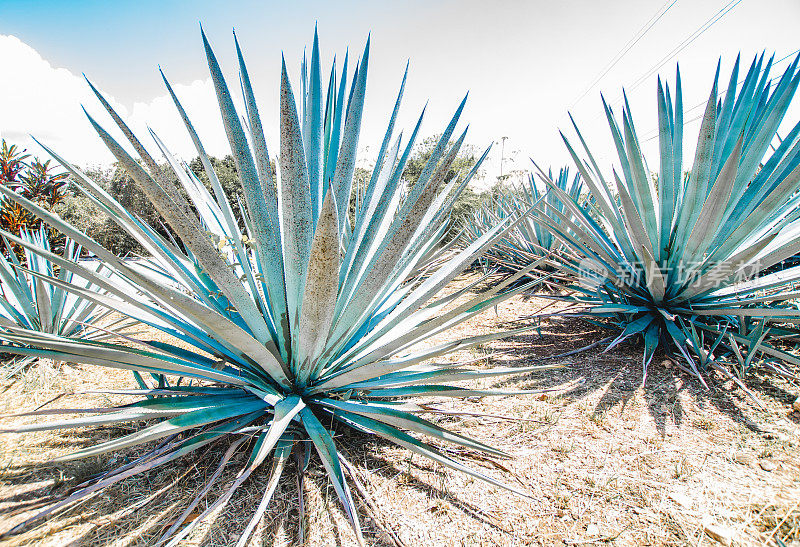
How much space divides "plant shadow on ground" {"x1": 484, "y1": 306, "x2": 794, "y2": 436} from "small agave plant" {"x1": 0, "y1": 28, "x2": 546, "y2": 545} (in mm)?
724

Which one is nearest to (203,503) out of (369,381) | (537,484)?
(369,381)

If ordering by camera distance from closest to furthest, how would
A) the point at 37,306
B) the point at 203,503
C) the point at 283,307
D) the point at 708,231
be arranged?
the point at 203,503, the point at 283,307, the point at 708,231, the point at 37,306

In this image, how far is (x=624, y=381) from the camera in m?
2.04

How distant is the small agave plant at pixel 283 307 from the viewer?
3.35ft

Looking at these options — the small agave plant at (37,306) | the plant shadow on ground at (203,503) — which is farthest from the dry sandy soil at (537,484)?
the small agave plant at (37,306)

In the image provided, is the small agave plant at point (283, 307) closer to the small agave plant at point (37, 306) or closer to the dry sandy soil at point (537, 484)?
the dry sandy soil at point (537, 484)

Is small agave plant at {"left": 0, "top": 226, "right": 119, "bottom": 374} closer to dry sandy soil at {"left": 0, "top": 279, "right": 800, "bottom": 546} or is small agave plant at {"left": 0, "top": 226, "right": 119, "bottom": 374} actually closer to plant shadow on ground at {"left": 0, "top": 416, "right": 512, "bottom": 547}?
dry sandy soil at {"left": 0, "top": 279, "right": 800, "bottom": 546}

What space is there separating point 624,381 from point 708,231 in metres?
0.95

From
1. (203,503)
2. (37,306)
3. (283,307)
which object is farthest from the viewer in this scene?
(37,306)

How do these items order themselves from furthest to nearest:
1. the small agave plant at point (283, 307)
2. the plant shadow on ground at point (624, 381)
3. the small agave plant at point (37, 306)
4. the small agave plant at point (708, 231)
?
the small agave plant at point (37, 306), the small agave plant at point (708, 231), the plant shadow on ground at point (624, 381), the small agave plant at point (283, 307)

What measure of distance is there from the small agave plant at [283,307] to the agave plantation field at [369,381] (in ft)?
0.03

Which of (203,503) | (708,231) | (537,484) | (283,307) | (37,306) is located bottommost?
(537,484)

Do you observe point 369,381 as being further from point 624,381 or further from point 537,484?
point 624,381

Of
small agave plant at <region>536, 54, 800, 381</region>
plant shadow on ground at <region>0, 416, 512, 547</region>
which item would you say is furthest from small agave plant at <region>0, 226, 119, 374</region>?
small agave plant at <region>536, 54, 800, 381</region>
